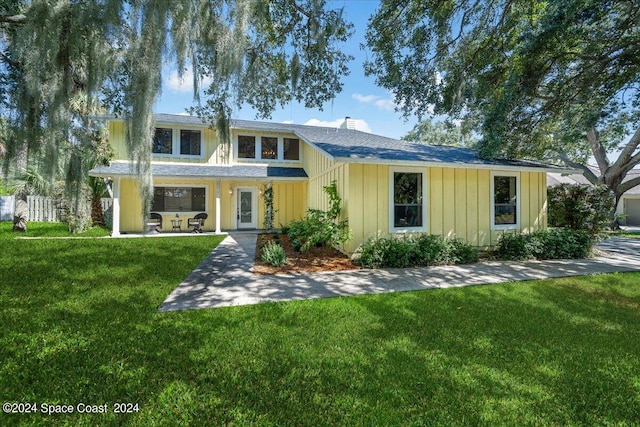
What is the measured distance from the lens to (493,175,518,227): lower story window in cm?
876

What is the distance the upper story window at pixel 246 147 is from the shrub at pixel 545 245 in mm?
10792

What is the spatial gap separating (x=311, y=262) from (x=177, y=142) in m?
9.45

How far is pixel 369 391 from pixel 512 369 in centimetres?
139

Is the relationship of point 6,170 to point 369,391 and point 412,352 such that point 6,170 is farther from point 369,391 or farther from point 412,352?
point 412,352

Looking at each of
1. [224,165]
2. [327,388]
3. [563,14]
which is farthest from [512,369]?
[224,165]

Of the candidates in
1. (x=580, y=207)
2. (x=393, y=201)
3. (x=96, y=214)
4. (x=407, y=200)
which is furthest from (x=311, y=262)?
(x=96, y=214)

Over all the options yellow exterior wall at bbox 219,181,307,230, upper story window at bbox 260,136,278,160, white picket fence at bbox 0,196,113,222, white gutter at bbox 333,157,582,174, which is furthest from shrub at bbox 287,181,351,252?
white picket fence at bbox 0,196,113,222

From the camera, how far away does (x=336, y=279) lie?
581 cm

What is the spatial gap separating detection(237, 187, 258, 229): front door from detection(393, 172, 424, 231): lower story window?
8.08 m

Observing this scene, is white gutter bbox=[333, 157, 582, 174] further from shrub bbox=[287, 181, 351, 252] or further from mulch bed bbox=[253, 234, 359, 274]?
mulch bed bbox=[253, 234, 359, 274]

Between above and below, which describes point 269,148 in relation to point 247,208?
above

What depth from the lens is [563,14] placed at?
18.1 ft

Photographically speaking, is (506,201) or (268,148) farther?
(268,148)

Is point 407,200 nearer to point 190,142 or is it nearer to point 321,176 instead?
point 321,176
